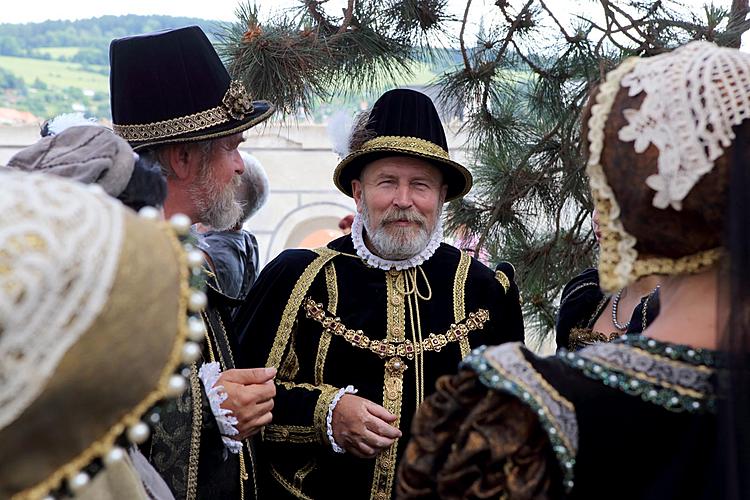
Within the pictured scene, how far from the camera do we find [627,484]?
1.35 metres

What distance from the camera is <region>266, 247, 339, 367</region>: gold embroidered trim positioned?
2906 millimetres

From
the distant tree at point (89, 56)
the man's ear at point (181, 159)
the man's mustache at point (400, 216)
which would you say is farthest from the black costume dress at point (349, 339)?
the distant tree at point (89, 56)

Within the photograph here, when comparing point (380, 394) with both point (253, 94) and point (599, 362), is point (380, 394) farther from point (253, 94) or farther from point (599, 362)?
point (599, 362)

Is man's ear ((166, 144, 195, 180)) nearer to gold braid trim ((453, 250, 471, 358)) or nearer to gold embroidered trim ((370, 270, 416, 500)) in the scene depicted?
gold embroidered trim ((370, 270, 416, 500))

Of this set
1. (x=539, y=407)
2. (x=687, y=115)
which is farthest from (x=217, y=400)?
(x=687, y=115)

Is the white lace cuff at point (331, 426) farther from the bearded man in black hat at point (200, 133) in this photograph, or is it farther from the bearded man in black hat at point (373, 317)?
the bearded man in black hat at point (200, 133)

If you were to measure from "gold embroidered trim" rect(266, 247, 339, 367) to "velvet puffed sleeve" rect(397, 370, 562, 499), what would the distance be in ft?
5.16

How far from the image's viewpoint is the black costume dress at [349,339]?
9.26 feet

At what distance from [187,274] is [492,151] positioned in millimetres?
2571

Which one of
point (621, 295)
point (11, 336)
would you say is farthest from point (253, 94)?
point (11, 336)

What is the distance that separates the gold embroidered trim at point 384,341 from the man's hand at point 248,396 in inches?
23.4

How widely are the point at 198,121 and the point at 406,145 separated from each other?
753 millimetres

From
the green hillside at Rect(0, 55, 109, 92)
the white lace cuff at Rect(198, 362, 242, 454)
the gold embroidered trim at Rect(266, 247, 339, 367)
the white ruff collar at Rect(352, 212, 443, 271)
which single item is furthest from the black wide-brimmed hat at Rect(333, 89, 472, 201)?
the green hillside at Rect(0, 55, 109, 92)

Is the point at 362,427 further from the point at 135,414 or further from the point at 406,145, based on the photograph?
the point at 135,414
